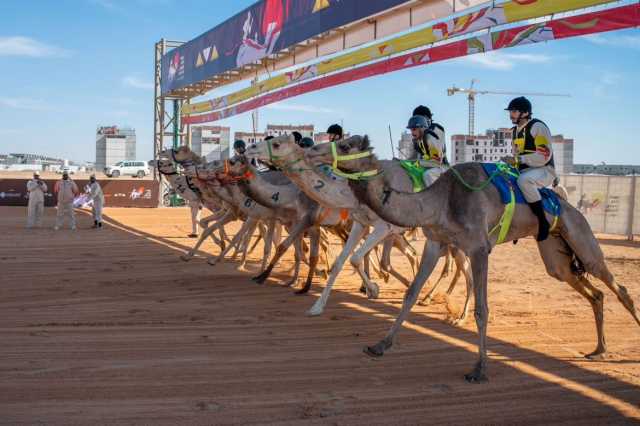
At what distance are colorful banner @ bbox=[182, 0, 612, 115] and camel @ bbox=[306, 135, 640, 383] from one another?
571 cm

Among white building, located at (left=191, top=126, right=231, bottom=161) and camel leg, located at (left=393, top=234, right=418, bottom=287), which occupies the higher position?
white building, located at (left=191, top=126, right=231, bottom=161)

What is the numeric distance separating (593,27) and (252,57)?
14657 millimetres

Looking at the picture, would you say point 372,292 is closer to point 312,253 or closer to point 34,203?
point 312,253

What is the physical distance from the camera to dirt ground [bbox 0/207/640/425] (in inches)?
211

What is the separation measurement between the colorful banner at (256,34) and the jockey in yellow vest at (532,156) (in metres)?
9.33

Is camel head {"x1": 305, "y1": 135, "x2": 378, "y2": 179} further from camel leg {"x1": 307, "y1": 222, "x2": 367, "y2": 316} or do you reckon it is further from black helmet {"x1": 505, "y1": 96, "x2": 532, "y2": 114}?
camel leg {"x1": 307, "y1": 222, "x2": 367, "y2": 316}

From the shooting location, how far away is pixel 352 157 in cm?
682

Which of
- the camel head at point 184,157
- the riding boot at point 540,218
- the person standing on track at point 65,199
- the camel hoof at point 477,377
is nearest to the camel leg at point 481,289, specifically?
the camel hoof at point 477,377

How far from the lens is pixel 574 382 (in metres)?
6.41

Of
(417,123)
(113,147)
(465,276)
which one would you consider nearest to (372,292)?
(465,276)

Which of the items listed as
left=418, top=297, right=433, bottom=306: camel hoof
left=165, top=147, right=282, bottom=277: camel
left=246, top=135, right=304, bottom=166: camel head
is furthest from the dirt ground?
left=246, top=135, right=304, bottom=166: camel head

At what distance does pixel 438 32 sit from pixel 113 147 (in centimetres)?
→ 9422

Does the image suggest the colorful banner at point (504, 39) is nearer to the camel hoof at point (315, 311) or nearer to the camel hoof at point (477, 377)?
the camel hoof at point (315, 311)

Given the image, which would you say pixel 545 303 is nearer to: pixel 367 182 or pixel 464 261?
pixel 464 261
